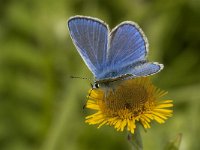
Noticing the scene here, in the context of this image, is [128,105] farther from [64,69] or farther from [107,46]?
[64,69]

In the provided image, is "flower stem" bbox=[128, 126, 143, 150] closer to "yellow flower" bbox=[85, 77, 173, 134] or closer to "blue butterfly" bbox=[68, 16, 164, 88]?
"yellow flower" bbox=[85, 77, 173, 134]

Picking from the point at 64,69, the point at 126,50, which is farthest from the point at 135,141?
the point at 64,69

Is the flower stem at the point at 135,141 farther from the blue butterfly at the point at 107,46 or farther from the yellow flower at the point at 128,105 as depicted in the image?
the blue butterfly at the point at 107,46

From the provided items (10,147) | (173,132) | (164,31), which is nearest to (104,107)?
(173,132)

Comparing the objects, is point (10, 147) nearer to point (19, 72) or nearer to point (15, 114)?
point (15, 114)

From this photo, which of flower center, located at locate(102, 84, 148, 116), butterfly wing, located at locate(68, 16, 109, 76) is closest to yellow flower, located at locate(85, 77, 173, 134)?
flower center, located at locate(102, 84, 148, 116)

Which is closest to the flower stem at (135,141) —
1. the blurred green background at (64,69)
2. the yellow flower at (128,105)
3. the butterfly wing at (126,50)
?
the yellow flower at (128,105)
